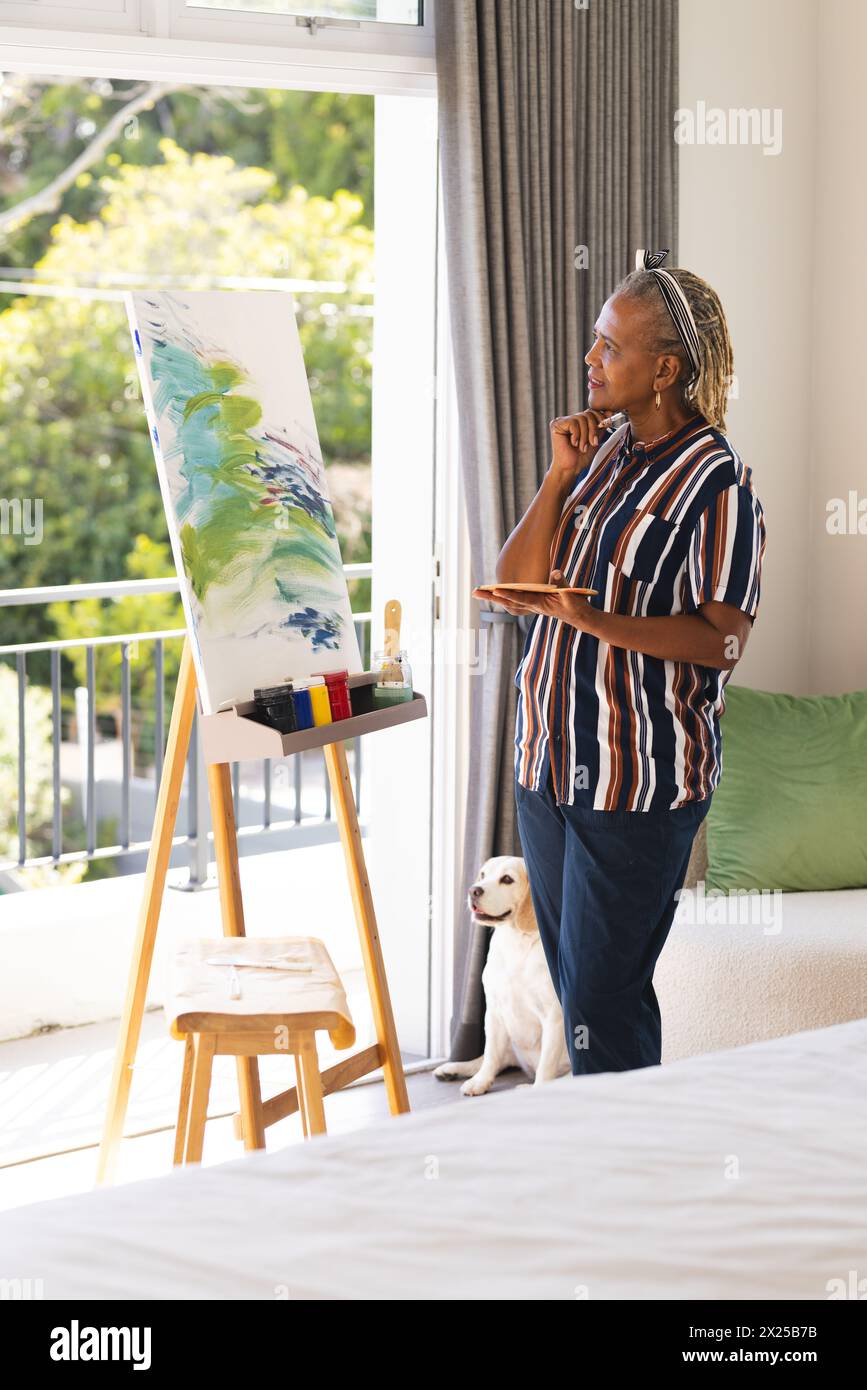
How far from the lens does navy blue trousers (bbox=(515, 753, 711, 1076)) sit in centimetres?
212

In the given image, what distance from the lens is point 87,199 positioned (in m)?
7.60

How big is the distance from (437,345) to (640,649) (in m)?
1.39

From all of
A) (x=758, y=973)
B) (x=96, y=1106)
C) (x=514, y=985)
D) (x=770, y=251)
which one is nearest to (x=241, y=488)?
(x=514, y=985)

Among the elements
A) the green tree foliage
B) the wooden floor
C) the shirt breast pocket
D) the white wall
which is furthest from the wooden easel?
the green tree foliage

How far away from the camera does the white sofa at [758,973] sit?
2846 millimetres

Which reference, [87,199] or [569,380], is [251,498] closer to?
[569,380]

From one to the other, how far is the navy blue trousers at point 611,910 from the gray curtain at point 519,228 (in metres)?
1.00

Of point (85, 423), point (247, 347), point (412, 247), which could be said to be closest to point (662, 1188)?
point (247, 347)

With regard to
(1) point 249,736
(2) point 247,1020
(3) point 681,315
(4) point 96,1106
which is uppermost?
(3) point 681,315

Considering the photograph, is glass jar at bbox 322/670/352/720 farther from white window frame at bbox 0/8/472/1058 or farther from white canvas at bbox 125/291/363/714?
white window frame at bbox 0/8/472/1058

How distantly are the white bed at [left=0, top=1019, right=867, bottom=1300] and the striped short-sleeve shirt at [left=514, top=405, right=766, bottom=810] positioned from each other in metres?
0.72

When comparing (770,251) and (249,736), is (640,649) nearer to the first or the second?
(249,736)

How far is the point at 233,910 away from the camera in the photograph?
2369mm
